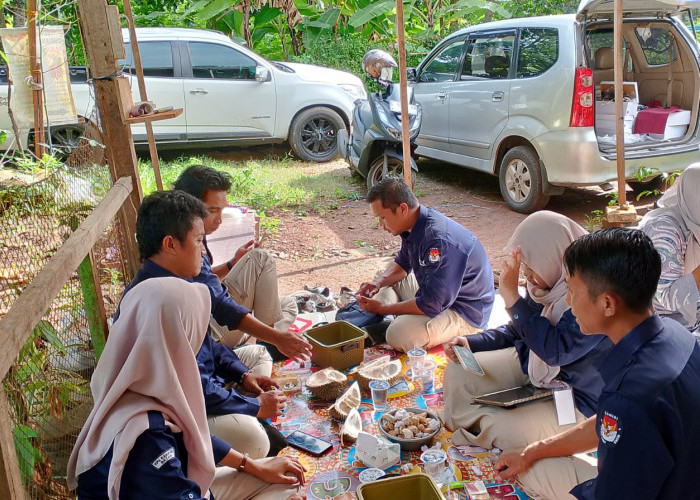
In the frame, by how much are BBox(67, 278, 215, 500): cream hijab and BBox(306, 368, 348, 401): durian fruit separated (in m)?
1.30

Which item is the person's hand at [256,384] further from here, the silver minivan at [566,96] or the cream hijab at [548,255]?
the silver minivan at [566,96]

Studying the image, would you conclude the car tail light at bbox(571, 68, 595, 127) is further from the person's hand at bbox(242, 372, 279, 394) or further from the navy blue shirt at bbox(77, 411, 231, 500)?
the navy blue shirt at bbox(77, 411, 231, 500)

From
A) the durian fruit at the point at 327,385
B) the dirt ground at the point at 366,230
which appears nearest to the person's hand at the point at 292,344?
the durian fruit at the point at 327,385

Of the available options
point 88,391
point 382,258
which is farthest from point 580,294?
point 382,258

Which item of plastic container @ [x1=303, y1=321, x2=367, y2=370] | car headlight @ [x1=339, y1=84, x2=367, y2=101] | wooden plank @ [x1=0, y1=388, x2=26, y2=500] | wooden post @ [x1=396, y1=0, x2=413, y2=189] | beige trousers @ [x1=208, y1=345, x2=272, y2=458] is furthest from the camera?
car headlight @ [x1=339, y1=84, x2=367, y2=101]

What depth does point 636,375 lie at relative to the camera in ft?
5.27

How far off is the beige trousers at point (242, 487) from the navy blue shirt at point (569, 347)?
3.83 feet

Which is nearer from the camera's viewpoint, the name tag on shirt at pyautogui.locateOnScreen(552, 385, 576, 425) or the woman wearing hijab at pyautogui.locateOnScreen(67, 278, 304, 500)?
the woman wearing hijab at pyautogui.locateOnScreen(67, 278, 304, 500)

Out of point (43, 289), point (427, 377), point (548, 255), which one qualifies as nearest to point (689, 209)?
point (548, 255)

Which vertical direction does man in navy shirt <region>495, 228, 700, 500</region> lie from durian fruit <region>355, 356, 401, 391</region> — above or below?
above

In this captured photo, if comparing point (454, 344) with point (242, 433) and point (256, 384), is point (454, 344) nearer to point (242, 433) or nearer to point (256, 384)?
point (256, 384)

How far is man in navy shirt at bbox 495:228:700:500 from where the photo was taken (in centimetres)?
156

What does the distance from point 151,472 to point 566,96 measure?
4.86 m

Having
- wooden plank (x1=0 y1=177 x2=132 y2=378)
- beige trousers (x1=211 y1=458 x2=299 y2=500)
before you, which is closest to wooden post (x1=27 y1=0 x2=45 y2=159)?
wooden plank (x1=0 y1=177 x2=132 y2=378)
